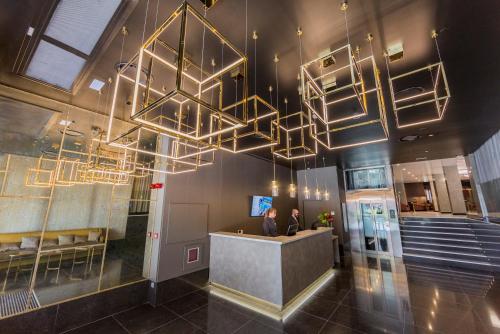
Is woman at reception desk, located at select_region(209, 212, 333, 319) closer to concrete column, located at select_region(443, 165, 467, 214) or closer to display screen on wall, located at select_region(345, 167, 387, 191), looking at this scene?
display screen on wall, located at select_region(345, 167, 387, 191)

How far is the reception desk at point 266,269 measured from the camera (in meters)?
3.41

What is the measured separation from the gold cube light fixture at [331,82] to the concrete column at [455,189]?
12380 millimetres

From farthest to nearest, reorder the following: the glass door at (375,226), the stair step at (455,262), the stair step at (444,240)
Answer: the glass door at (375,226), the stair step at (444,240), the stair step at (455,262)

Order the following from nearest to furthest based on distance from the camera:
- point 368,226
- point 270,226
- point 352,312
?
point 352,312
point 270,226
point 368,226

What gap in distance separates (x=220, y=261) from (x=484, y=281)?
6.31 m

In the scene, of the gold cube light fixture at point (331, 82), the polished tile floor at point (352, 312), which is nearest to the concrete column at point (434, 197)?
the polished tile floor at point (352, 312)

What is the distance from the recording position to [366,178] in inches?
352

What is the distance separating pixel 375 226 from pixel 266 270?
680 cm

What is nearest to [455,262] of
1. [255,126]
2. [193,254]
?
[193,254]

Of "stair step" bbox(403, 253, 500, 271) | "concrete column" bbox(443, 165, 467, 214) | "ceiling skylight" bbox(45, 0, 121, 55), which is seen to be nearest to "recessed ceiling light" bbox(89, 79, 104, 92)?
"ceiling skylight" bbox(45, 0, 121, 55)

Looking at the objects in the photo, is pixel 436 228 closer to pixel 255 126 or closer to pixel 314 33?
pixel 314 33

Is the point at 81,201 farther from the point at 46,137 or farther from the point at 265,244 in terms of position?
the point at 265,244

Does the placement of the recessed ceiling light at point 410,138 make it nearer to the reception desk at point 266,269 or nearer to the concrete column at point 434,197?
the reception desk at point 266,269

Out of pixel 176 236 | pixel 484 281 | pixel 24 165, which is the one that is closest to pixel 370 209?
pixel 484 281
